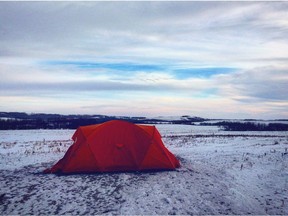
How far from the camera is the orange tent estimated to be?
12.2m

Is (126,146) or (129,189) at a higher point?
(126,146)

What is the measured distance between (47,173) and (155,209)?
5961 millimetres

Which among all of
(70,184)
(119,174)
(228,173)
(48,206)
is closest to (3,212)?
(48,206)

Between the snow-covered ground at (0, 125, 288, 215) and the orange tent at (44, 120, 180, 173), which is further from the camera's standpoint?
the orange tent at (44, 120, 180, 173)

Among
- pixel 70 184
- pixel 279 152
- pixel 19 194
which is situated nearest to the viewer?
pixel 19 194

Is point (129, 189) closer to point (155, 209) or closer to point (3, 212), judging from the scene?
point (155, 209)

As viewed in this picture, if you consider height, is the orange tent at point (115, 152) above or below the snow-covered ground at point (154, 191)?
above

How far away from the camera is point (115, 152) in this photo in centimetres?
1263

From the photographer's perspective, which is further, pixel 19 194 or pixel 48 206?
pixel 19 194

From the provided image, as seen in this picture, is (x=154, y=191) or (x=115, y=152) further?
(x=115, y=152)

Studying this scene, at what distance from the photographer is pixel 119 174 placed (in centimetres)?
1180

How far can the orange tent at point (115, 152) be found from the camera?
12.2m

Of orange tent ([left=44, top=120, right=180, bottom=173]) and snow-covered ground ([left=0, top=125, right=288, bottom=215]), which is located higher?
orange tent ([left=44, top=120, right=180, bottom=173])

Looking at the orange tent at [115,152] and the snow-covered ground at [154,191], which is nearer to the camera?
the snow-covered ground at [154,191]
